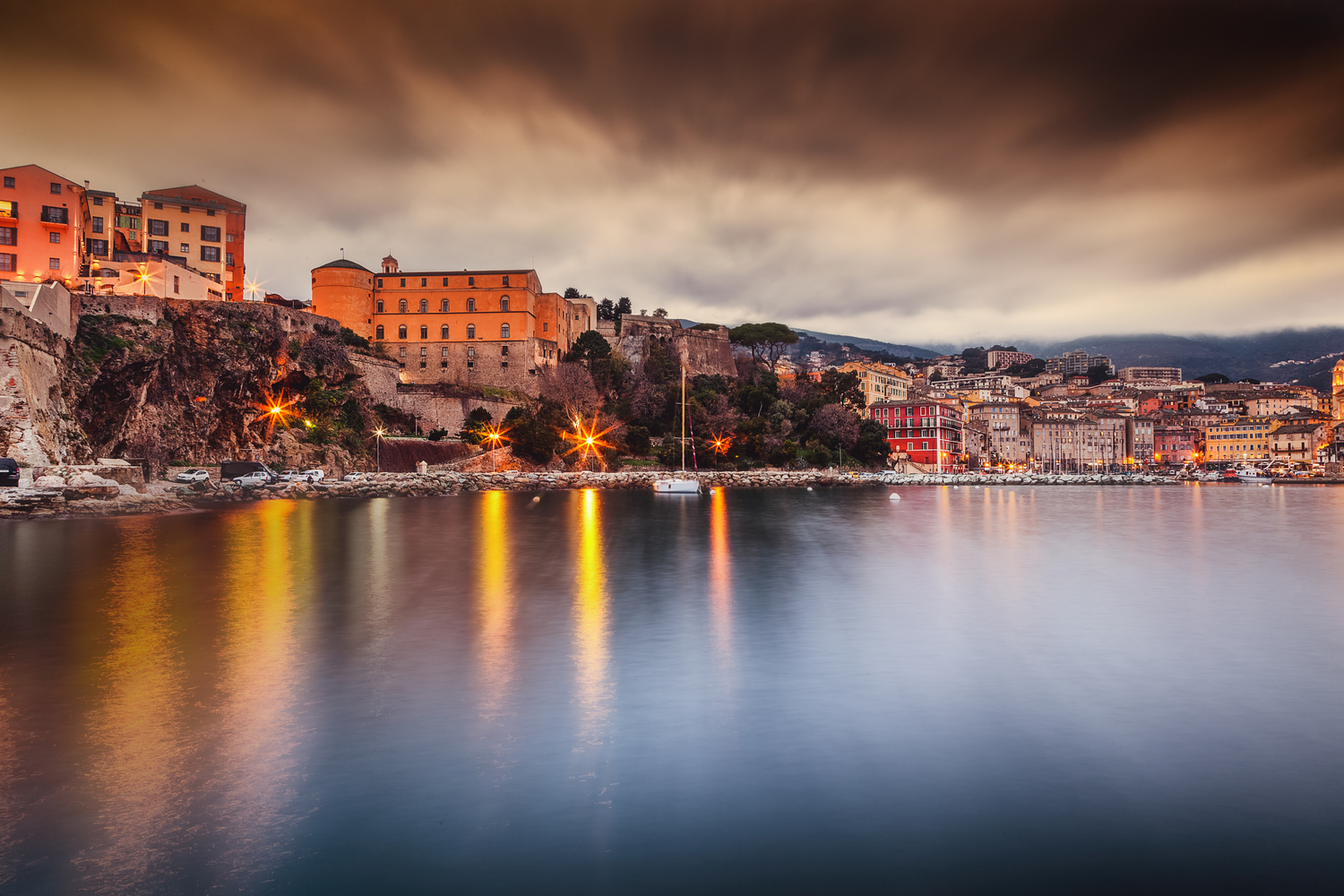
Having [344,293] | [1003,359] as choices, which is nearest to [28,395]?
[344,293]

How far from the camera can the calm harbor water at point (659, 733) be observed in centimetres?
349

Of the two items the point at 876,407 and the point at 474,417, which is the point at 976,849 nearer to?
the point at 474,417

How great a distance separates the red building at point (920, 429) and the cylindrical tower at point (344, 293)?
45.5 meters

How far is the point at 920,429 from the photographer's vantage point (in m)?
67.2

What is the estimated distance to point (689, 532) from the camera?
68.4ft

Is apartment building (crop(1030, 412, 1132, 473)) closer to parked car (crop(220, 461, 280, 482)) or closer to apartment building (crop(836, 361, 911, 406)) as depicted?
apartment building (crop(836, 361, 911, 406))

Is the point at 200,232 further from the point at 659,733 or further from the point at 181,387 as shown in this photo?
the point at 659,733

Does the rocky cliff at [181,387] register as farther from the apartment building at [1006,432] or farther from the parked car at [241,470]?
the apartment building at [1006,432]

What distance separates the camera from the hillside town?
97.7 ft

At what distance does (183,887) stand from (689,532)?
58.8 feet

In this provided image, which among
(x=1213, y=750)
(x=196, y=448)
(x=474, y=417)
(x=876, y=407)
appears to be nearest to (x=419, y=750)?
(x=1213, y=750)

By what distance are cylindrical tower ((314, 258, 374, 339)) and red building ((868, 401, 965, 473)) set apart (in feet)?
149

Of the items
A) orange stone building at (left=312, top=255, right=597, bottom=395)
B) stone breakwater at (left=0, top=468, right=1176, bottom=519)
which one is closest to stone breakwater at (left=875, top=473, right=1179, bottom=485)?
stone breakwater at (left=0, top=468, right=1176, bottom=519)

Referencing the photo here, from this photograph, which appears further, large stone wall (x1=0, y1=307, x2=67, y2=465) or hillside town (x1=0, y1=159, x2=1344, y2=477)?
hillside town (x1=0, y1=159, x2=1344, y2=477)
